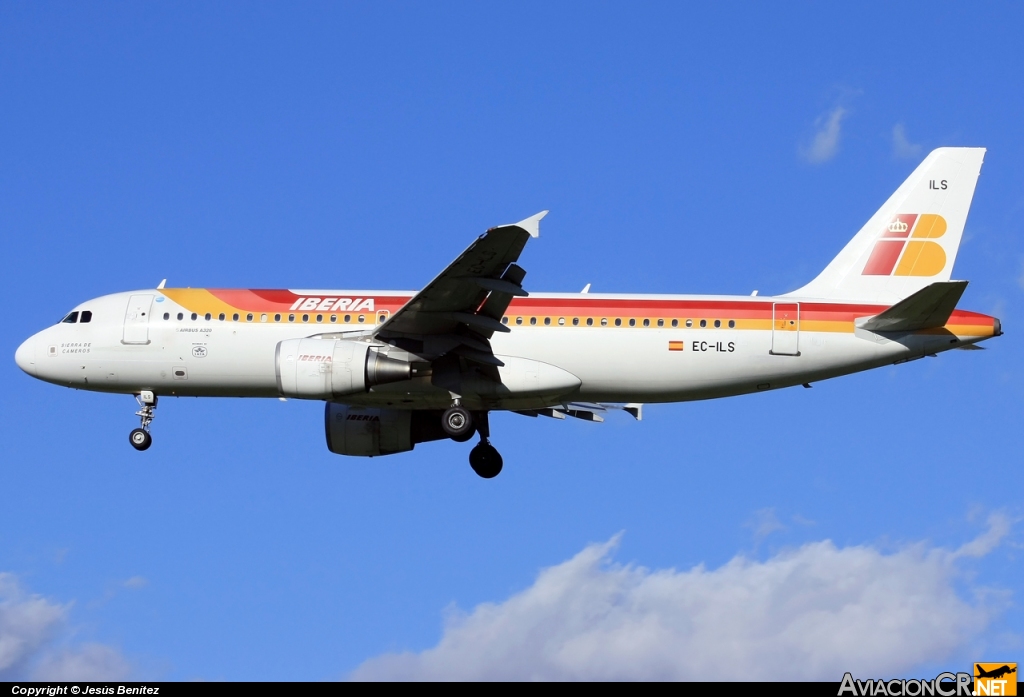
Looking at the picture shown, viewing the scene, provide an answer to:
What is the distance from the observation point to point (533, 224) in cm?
3284

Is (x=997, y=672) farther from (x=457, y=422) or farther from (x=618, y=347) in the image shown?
(x=457, y=422)

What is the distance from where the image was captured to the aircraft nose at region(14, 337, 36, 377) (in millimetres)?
41406

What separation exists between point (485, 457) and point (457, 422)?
2.92 meters

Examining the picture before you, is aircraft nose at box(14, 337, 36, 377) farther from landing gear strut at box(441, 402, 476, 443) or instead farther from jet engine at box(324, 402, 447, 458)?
landing gear strut at box(441, 402, 476, 443)

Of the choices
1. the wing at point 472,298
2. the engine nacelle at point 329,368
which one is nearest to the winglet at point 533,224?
the wing at point 472,298

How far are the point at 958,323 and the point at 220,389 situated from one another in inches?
789

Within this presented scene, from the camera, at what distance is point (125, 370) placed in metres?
40.2

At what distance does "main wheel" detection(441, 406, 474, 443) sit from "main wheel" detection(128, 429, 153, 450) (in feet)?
28.8

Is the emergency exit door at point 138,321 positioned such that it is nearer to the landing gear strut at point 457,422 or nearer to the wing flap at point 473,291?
the wing flap at point 473,291

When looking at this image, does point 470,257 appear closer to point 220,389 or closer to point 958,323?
point 220,389

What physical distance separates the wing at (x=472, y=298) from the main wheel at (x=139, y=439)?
808cm

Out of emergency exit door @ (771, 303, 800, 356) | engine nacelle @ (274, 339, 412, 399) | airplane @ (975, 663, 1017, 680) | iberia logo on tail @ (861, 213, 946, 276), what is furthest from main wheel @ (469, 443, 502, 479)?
airplane @ (975, 663, 1017, 680)

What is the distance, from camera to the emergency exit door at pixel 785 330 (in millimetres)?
38469

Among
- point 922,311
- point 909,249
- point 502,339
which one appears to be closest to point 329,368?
point 502,339
